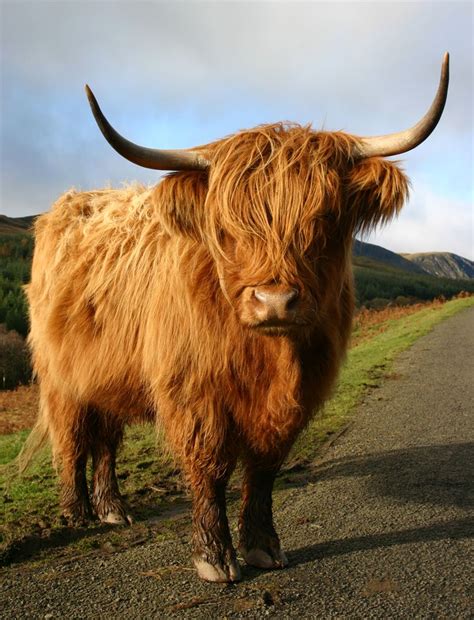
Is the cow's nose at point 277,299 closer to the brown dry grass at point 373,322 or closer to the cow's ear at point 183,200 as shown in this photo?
the cow's ear at point 183,200

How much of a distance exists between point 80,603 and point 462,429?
185 inches

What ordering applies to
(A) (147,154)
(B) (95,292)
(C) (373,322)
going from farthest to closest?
(C) (373,322), (B) (95,292), (A) (147,154)

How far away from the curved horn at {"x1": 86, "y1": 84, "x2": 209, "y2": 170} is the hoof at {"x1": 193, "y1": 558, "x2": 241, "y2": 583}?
79.9 inches

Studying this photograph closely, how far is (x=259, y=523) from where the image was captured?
144 inches

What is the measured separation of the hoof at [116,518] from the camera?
14.8 ft

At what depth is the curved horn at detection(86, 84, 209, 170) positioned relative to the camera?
2918mm

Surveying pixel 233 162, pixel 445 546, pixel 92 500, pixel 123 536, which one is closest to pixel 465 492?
pixel 445 546

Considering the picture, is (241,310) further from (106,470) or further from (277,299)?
(106,470)

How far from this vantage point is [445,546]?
3689mm

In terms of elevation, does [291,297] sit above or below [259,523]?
above

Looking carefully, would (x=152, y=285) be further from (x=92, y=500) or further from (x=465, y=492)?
(x=465, y=492)

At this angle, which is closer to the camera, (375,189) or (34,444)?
(375,189)


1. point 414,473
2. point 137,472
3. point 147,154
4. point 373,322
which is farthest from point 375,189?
point 373,322

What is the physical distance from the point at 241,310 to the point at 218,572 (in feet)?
4.64
